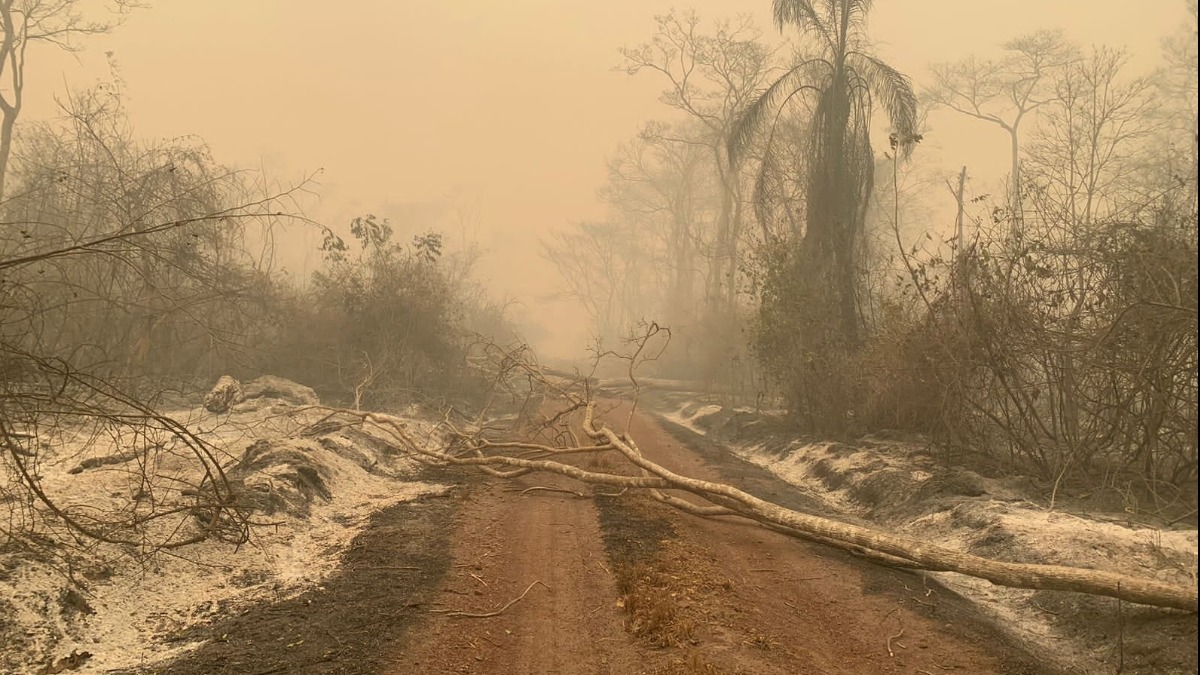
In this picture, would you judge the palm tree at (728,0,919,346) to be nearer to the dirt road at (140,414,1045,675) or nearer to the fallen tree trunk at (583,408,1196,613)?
the fallen tree trunk at (583,408,1196,613)

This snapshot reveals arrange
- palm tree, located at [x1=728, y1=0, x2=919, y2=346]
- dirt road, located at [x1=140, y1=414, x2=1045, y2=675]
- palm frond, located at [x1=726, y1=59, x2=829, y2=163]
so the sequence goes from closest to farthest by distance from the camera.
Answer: dirt road, located at [x1=140, y1=414, x2=1045, y2=675]
palm tree, located at [x1=728, y1=0, x2=919, y2=346]
palm frond, located at [x1=726, y1=59, x2=829, y2=163]

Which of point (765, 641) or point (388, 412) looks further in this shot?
point (388, 412)

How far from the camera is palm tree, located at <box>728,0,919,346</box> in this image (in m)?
14.7

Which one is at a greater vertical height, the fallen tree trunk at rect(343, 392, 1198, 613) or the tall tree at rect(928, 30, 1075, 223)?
the tall tree at rect(928, 30, 1075, 223)

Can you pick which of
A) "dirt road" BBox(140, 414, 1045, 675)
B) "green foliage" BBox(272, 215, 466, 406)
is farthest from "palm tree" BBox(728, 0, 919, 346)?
"green foliage" BBox(272, 215, 466, 406)

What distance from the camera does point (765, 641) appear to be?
16.0 feet

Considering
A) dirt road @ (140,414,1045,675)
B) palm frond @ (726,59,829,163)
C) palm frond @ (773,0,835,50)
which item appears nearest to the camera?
dirt road @ (140,414,1045,675)

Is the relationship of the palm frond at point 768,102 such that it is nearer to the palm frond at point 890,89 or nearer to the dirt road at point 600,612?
the palm frond at point 890,89

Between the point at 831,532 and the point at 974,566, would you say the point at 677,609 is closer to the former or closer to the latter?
the point at 831,532

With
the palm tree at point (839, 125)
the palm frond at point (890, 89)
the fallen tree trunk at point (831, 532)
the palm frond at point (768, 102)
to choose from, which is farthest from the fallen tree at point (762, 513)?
the palm frond at point (890, 89)

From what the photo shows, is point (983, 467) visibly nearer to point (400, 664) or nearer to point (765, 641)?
point (765, 641)

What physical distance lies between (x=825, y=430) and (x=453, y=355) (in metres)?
11.3

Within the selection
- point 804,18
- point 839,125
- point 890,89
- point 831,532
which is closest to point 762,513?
point 831,532

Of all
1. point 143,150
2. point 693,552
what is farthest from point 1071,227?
point 143,150
